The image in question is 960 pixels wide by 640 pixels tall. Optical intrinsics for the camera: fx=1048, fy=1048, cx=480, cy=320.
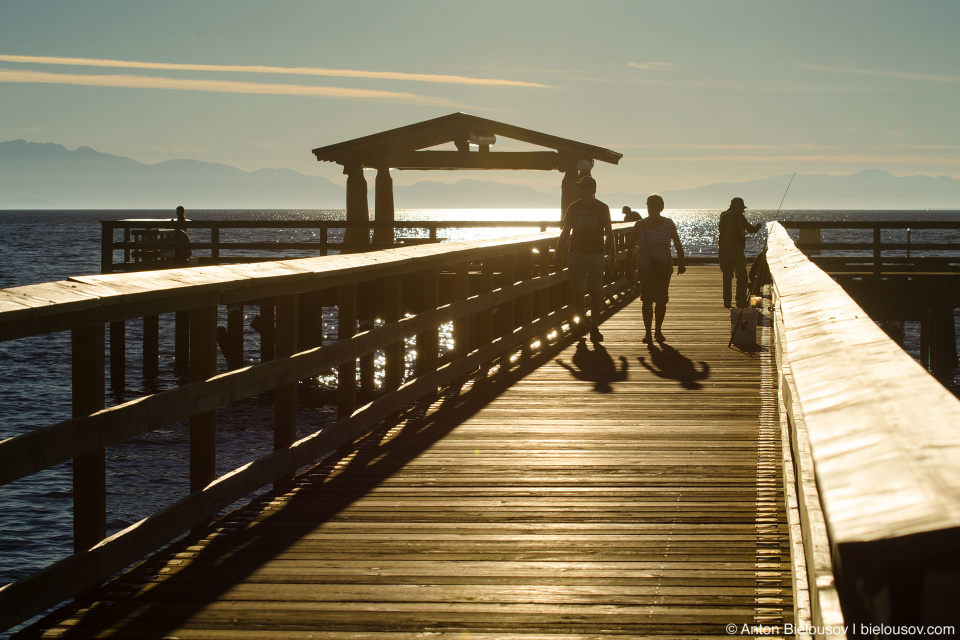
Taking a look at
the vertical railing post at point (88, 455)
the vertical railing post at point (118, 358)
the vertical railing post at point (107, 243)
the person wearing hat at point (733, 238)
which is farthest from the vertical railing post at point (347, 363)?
the vertical railing post at point (107, 243)

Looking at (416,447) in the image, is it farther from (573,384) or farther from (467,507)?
(573,384)

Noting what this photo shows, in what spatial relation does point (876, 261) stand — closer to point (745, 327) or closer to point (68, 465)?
point (745, 327)

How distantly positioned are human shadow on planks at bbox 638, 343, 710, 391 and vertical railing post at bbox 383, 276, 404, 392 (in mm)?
2777

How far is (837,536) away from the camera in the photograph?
3.09ft

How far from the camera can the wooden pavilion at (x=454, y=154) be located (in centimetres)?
2208

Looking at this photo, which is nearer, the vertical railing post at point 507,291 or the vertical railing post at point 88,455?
the vertical railing post at point 88,455

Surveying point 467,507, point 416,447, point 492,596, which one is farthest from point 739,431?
point 492,596

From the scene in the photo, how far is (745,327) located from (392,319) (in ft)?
19.4

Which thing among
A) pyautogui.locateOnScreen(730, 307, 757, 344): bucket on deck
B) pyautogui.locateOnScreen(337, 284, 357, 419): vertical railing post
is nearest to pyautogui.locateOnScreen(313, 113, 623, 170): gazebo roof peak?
pyautogui.locateOnScreen(730, 307, 757, 344): bucket on deck

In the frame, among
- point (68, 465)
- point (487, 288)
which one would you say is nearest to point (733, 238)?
point (487, 288)

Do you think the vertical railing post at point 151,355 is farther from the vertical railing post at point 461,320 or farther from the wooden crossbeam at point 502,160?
the vertical railing post at point 461,320

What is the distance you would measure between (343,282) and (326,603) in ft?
8.12

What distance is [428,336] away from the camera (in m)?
7.90

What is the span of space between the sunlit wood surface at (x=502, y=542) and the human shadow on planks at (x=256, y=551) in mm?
12
